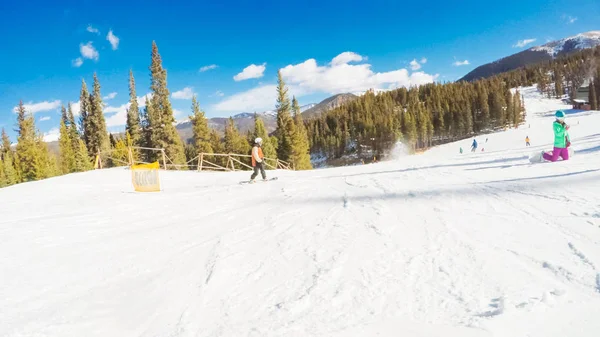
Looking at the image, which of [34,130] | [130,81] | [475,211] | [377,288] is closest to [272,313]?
[377,288]

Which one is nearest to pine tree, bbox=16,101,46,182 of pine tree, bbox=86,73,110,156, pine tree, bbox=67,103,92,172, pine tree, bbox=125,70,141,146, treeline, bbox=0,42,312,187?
treeline, bbox=0,42,312,187

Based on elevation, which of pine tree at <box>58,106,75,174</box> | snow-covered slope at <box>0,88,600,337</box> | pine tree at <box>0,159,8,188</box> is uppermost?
pine tree at <box>58,106,75,174</box>

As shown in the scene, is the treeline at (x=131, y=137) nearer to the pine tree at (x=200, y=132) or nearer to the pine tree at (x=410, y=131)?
the pine tree at (x=200, y=132)

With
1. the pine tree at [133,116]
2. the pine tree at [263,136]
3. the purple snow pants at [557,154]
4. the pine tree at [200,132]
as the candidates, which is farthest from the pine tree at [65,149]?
the purple snow pants at [557,154]

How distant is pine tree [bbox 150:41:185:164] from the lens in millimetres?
39656

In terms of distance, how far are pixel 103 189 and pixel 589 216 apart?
51.8 feet

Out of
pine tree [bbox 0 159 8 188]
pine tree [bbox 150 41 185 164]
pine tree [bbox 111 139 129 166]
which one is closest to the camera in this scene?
pine tree [bbox 150 41 185 164]

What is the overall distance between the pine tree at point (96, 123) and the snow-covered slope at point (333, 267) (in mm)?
48031

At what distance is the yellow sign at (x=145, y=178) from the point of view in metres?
13.0

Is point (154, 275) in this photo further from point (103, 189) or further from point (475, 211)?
point (103, 189)

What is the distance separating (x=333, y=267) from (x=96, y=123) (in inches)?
2203

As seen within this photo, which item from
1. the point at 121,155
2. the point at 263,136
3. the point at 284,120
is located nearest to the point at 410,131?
the point at 263,136

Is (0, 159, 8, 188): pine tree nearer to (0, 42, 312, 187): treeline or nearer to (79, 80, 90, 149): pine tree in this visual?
(0, 42, 312, 187): treeline

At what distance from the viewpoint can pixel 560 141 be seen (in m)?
10.4
